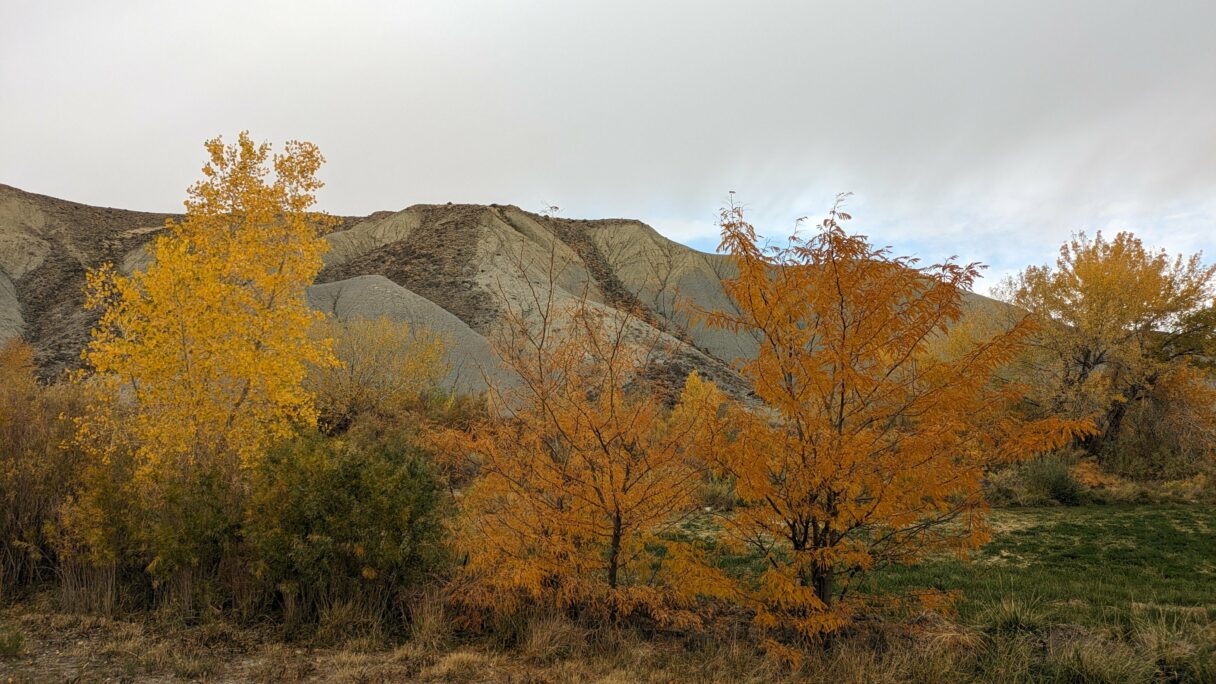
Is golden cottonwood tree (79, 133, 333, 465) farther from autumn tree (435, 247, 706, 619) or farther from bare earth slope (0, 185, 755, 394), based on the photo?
bare earth slope (0, 185, 755, 394)

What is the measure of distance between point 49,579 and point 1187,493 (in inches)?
937

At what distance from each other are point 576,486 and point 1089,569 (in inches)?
352

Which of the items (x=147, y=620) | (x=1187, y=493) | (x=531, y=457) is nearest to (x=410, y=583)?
(x=531, y=457)

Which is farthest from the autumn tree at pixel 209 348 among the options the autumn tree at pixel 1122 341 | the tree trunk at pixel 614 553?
the autumn tree at pixel 1122 341

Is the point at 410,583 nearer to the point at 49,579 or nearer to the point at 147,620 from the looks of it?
the point at 147,620

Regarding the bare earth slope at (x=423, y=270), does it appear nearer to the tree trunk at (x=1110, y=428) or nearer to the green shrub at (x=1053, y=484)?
the green shrub at (x=1053, y=484)

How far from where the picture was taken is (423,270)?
58.6m

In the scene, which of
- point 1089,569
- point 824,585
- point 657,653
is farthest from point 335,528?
point 1089,569

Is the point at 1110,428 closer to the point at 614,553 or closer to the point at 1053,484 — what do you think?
the point at 1053,484

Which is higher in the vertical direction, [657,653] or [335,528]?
[335,528]

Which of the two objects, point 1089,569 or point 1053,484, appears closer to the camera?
point 1089,569

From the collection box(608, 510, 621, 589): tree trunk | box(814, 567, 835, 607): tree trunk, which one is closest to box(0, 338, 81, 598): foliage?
box(608, 510, 621, 589): tree trunk

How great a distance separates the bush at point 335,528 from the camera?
641 centimetres

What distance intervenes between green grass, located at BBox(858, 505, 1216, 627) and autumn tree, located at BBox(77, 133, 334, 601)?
8.37 m
